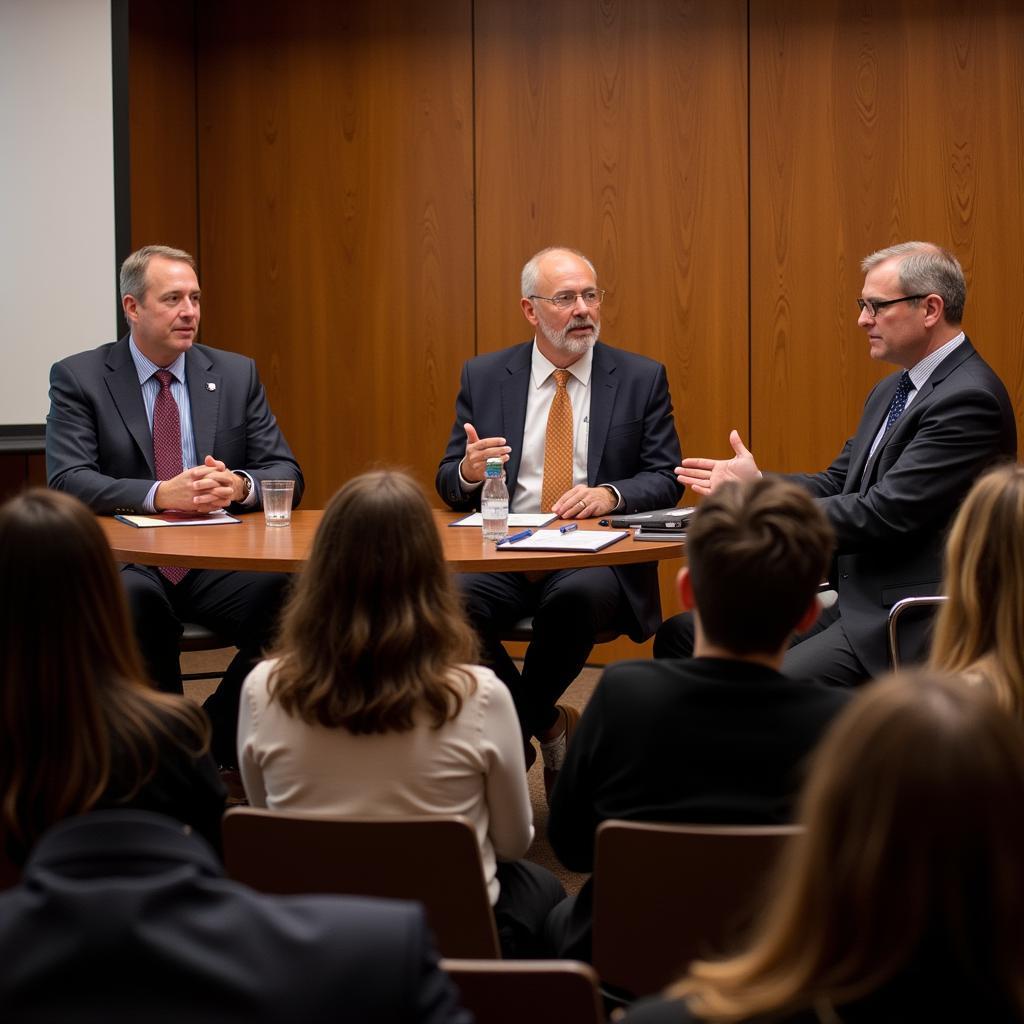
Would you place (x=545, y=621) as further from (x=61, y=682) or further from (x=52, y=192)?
(x=52, y=192)

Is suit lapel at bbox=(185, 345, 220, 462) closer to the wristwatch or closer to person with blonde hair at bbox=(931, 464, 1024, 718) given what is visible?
the wristwatch

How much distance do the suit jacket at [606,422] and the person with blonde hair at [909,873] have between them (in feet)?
9.83

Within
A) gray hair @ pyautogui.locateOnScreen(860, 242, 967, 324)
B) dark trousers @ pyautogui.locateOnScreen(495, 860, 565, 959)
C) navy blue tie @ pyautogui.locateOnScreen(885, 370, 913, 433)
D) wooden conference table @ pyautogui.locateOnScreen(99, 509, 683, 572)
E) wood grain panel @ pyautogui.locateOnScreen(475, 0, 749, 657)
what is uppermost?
wood grain panel @ pyautogui.locateOnScreen(475, 0, 749, 657)

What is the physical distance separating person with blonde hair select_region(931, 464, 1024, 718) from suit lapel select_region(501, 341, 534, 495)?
222cm

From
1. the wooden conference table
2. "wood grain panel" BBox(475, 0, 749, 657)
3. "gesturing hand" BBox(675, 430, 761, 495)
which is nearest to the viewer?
the wooden conference table

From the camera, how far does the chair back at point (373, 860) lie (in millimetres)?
1735

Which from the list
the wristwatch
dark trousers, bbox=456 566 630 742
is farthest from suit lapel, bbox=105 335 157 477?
dark trousers, bbox=456 566 630 742

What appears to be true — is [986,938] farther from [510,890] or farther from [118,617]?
[510,890]

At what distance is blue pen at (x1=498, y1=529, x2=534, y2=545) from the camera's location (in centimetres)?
325

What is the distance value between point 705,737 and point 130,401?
2813mm

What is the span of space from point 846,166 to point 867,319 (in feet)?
6.30

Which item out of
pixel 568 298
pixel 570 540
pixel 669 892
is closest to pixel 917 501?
pixel 570 540

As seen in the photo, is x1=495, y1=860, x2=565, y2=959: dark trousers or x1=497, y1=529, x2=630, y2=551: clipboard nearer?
x1=495, y1=860, x2=565, y2=959: dark trousers

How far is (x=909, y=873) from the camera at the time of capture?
2.88 ft
